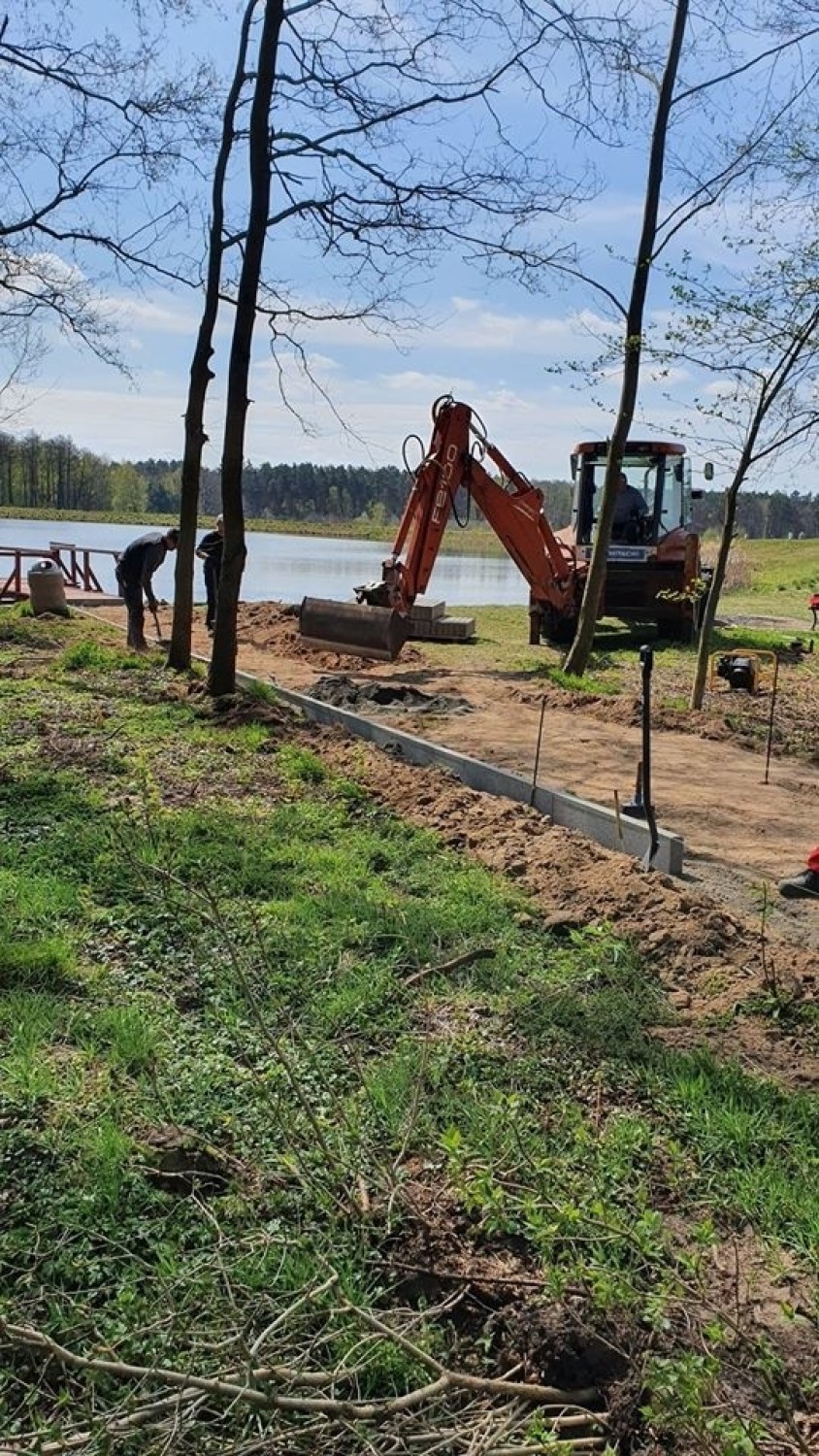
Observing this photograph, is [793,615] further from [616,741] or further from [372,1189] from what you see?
[372,1189]

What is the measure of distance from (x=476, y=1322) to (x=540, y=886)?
2853 millimetres

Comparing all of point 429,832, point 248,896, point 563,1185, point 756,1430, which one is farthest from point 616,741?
point 756,1430

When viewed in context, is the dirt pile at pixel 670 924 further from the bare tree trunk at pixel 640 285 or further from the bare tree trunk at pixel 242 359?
the bare tree trunk at pixel 640 285

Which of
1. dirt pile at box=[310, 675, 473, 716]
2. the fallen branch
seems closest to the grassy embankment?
the fallen branch

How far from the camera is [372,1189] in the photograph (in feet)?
9.22

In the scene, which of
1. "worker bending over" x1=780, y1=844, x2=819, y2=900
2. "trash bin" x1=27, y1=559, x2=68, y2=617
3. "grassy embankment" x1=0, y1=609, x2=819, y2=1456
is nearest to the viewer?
"grassy embankment" x1=0, y1=609, x2=819, y2=1456

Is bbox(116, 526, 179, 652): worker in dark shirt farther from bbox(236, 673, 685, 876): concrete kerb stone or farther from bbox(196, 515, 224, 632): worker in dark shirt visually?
bbox(236, 673, 685, 876): concrete kerb stone

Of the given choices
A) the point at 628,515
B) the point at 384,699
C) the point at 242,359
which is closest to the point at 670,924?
the point at 384,699

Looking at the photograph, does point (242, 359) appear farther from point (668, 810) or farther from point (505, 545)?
point (505, 545)

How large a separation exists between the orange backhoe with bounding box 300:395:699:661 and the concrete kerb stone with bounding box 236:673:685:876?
530 cm

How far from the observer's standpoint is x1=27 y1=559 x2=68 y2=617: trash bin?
18172 mm

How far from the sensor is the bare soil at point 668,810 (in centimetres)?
411

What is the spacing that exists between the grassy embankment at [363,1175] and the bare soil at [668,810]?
0.26 meters

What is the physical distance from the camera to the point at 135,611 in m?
13.9
